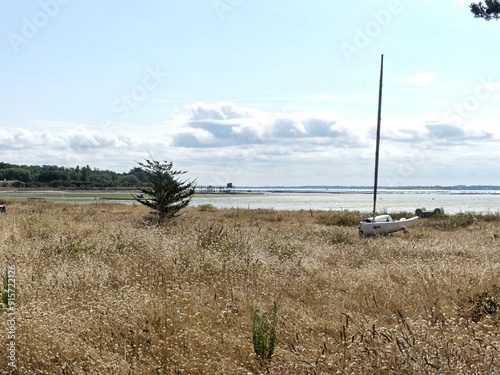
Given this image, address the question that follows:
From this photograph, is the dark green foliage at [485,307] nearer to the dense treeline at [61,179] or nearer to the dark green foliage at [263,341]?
A: the dark green foliage at [263,341]

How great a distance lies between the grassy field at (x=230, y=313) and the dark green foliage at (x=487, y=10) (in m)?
7.76

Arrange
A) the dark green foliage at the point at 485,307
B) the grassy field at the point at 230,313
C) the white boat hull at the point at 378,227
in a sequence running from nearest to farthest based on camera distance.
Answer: the grassy field at the point at 230,313, the dark green foliage at the point at 485,307, the white boat hull at the point at 378,227

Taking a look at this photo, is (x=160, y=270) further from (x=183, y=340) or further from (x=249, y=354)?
(x=249, y=354)

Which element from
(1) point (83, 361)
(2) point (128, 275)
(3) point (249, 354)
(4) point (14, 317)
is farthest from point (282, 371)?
(2) point (128, 275)

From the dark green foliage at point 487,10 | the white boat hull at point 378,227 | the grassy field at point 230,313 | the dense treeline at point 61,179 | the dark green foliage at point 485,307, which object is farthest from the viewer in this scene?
the dense treeline at point 61,179

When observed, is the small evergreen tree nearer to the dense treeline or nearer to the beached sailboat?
the beached sailboat

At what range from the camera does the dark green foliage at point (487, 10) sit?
43.1 feet

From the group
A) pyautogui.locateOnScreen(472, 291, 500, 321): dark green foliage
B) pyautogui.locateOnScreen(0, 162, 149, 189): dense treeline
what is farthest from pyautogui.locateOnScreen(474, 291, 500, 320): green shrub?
pyautogui.locateOnScreen(0, 162, 149, 189): dense treeline

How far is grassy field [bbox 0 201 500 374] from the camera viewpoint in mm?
4203

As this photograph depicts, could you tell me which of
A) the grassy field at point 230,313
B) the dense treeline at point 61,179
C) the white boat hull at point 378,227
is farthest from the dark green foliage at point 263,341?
the dense treeline at point 61,179

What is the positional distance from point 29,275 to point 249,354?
4271 millimetres

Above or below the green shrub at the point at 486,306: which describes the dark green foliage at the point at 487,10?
above

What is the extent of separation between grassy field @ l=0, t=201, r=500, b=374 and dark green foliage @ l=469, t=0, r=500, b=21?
25.5 feet

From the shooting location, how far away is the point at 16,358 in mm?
4738
